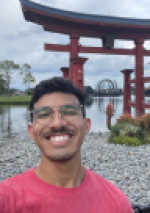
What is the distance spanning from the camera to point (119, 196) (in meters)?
0.96

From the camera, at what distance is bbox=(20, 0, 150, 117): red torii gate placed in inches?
277

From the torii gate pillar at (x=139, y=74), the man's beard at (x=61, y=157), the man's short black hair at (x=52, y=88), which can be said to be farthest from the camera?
the torii gate pillar at (x=139, y=74)

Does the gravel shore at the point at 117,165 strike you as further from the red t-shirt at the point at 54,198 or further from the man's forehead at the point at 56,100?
the man's forehead at the point at 56,100

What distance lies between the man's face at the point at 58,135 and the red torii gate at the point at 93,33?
589 cm

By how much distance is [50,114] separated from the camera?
92 centimetres

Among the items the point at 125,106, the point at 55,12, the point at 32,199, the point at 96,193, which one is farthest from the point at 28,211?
the point at 125,106

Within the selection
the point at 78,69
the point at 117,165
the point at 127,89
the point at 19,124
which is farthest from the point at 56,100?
the point at 19,124

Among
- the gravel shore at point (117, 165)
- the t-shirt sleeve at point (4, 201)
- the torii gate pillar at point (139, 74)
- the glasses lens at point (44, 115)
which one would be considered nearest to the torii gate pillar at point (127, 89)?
the torii gate pillar at point (139, 74)

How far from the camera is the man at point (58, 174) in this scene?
2.65ft

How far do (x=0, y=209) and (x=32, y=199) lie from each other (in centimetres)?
11

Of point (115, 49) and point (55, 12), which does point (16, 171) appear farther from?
point (115, 49)

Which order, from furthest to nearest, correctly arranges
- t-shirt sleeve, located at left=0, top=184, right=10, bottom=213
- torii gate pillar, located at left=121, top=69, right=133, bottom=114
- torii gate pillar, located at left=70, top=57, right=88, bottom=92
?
1. torii gate pillar, located at left=121, top=69, right=133, bottom=114
2. torii gate pillar, located at left=70, top=57, right=88, bottom=92
3. t-shirt sleeve, located at left=0, top=184, right=10, bottom=213

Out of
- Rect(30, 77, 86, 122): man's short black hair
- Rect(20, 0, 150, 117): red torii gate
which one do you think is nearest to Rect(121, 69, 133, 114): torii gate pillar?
Rect(20, 0, 150, 117): red torii gate

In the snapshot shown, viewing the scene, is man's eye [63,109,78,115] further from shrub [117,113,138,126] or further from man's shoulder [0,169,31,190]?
shrub [117,113,138,126]
